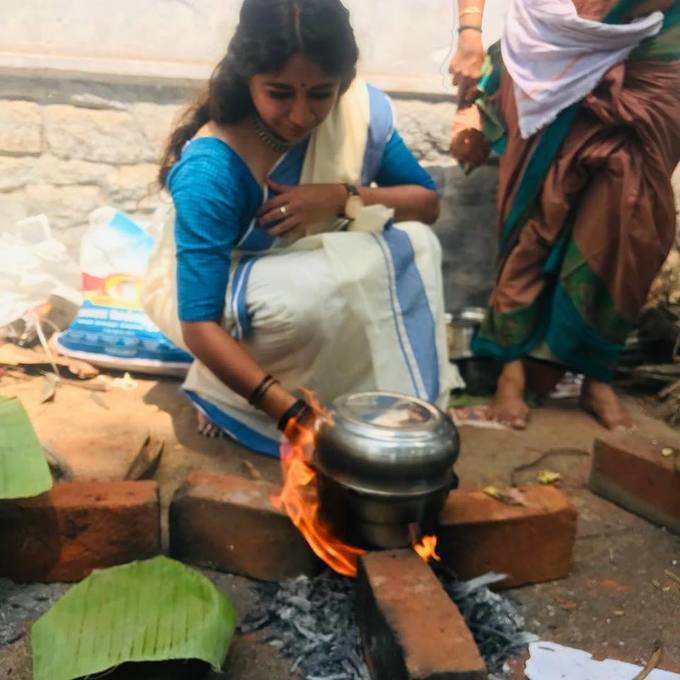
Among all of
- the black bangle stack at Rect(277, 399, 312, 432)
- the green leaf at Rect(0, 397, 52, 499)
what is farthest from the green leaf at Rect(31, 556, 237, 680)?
the black bangle stack at Rect(277, 399, 312, 432)

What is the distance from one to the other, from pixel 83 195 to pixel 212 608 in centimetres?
294

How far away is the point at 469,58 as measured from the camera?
347cm

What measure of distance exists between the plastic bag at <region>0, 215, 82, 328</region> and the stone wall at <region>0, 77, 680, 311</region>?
1.14ft

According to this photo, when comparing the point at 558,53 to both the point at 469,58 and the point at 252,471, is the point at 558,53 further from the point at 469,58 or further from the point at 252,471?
the point at 252,471

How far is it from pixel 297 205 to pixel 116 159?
187 cm

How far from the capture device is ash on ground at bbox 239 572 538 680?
1.75m

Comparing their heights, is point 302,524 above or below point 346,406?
below

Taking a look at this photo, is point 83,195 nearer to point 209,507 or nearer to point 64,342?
point 64,342

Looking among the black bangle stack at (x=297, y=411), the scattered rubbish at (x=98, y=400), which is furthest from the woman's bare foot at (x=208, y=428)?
the black bangle stack at (x=297, y=411)

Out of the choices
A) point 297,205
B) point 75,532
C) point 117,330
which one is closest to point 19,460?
point 75,532

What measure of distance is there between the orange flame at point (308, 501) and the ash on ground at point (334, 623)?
0.07 m

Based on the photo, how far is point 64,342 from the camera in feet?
11.5

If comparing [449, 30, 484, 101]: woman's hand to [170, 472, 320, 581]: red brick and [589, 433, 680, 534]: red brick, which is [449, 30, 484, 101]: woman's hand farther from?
[170, 472, 320, 581]: red brick

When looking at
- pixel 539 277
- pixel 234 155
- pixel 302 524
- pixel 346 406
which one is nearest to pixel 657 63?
pixel 539 277
